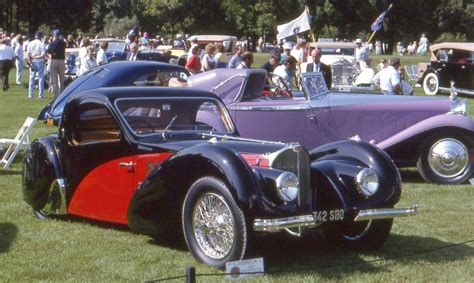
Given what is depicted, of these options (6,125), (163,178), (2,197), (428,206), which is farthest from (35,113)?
(163,178)

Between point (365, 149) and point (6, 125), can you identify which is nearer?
point (365, 149)

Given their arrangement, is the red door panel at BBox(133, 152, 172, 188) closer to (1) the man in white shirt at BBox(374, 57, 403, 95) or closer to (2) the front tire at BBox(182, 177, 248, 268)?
(2) the front tire at BBox(182, 177, 248, 268)

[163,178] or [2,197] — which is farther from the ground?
[163,178]

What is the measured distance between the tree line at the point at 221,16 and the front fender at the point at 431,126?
50.0 m

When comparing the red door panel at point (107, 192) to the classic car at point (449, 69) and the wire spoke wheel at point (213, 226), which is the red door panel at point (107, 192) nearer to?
the wire spoke wheel at point (213, 226)

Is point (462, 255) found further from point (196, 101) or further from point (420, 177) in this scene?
point (420, 177)

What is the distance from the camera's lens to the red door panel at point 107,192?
7.94 meters

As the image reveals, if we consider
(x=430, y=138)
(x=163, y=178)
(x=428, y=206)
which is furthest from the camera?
(x=430, y=138)

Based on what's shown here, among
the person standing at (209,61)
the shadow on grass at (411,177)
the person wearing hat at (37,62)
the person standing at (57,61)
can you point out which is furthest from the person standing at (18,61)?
the shadow on grass at (411,177)

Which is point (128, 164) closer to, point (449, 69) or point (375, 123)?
point (375, 123)

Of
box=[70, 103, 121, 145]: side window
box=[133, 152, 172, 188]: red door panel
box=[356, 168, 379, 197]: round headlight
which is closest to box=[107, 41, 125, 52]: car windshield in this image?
box=[70, 103, 121, 145]: side window

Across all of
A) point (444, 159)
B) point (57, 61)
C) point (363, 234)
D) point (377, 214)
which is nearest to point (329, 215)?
point (377, 214)

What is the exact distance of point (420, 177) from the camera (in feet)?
41.3

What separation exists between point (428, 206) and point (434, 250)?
7.92ft
